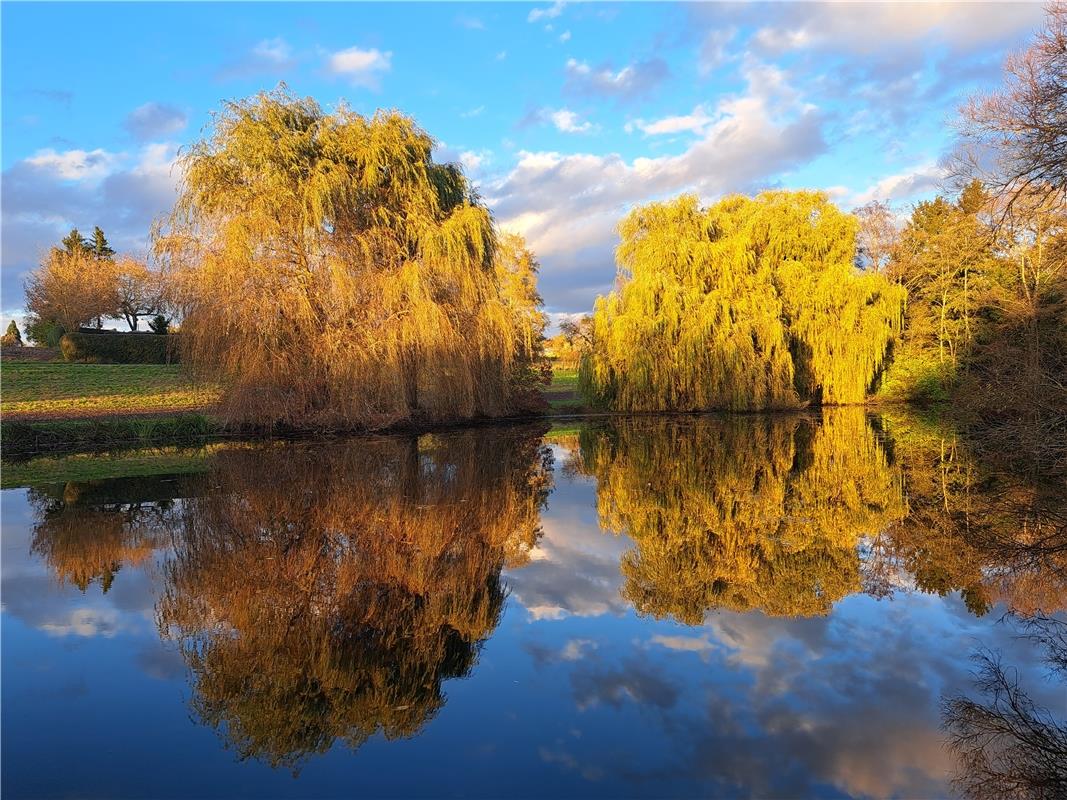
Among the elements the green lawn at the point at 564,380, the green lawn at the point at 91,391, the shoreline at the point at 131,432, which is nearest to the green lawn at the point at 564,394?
the green lawn at the point at 564,380

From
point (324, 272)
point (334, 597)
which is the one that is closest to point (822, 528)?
point (334, 597)

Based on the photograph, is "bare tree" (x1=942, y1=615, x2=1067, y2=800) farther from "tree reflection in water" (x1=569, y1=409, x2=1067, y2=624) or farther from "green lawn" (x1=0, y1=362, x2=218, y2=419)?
"green lawn" (x1=0, y1=362, x2=218, y2=419)

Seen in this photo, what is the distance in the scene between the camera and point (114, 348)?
102 feet

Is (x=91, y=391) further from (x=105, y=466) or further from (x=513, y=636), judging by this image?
(x=513, y=636)

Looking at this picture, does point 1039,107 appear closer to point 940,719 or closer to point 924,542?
point 924,542

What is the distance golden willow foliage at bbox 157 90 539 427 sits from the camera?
54.4ft

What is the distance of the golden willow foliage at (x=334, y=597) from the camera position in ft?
12.4

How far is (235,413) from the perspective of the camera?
16.9 metres

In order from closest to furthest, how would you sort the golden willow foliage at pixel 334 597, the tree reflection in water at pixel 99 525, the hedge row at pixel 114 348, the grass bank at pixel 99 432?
1. the golden willow foliage at pixel 334 597
2. the tree reflection in water at pixel 99 525
3. the grass bank at pixel 99 432
4. the hedge row at pixel 114 348

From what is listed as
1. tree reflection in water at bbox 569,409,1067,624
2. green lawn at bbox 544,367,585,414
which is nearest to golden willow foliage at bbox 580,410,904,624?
tree reflection in water at bbox 569,409,1067,624

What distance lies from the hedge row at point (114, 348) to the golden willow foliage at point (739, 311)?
2077cm

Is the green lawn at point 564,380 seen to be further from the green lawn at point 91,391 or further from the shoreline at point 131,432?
the green lawn at point 91,391

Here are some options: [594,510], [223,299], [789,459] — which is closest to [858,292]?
[789,459]

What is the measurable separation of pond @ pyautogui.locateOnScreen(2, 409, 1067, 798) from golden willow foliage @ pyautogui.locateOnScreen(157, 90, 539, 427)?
7.48 m
